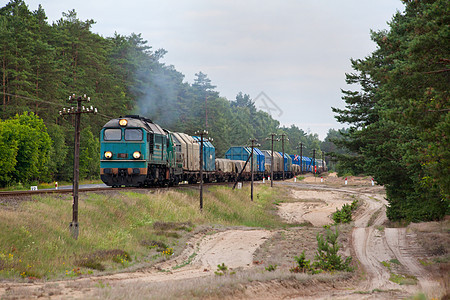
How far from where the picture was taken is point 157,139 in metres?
33.2

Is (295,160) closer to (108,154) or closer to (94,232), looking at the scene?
(108,154)

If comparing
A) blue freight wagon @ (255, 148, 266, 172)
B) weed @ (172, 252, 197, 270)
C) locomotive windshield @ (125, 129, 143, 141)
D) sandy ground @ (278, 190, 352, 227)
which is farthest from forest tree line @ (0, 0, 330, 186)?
weed @ (172, 252, 197, 270)

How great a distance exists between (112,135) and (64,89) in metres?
32.9

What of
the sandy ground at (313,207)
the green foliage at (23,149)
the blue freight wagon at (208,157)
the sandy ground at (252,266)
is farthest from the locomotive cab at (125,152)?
the sandy ground at (313,207)

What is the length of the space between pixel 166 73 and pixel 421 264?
2983 inches

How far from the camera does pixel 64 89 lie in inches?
2373

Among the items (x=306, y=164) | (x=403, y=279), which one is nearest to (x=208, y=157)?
(x=403, y=279)

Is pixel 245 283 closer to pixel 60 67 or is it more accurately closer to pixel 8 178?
pixel 8 178

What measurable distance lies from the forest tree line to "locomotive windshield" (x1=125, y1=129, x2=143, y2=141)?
770 inches

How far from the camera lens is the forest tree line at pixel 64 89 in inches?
1948

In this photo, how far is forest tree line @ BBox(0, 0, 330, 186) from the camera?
1948 inches

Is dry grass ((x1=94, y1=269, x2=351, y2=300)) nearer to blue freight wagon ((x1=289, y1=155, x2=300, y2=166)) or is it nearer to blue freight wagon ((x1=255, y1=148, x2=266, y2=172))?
blue freight wagon ((x1=255, y1=148, x2=266, y2=172))

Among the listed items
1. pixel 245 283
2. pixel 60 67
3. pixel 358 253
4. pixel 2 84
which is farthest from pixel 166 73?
pixel 245 283

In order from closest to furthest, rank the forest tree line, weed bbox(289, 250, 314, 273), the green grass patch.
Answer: the green grass patch < weed bbox(289, 250, 314, 273) < the forest tree line
